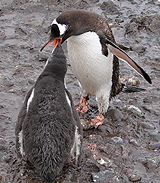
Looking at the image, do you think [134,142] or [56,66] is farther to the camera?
[134,142]

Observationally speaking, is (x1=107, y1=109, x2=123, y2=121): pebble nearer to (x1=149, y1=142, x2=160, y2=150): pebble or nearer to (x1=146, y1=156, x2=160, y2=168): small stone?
(x1=149, y1=142, x2=160, y2=150): pebble

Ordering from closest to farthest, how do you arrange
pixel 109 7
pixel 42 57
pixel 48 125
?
pixel 48 125 < pixel 42 57 < pixel 109 7

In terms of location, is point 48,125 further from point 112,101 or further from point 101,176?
point 112,101

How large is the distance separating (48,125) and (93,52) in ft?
4.05

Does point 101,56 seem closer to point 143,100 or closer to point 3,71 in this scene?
point 143,100

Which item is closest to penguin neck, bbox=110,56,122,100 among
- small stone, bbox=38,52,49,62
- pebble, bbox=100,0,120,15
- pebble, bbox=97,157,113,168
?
pebble, bbox=97,157,113,168

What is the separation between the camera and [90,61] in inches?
120

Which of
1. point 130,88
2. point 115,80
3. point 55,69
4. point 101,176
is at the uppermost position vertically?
point 55,69

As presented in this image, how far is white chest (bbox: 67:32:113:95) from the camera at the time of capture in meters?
2.96

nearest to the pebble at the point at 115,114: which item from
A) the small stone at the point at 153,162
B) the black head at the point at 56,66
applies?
the small stone at the point at 153,162

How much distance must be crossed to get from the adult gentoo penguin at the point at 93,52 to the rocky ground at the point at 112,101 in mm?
361

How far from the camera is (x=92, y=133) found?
3133 mm

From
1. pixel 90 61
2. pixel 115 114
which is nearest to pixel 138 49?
pixel 115 114

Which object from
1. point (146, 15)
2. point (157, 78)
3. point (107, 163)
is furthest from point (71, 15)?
point (146, 15)
